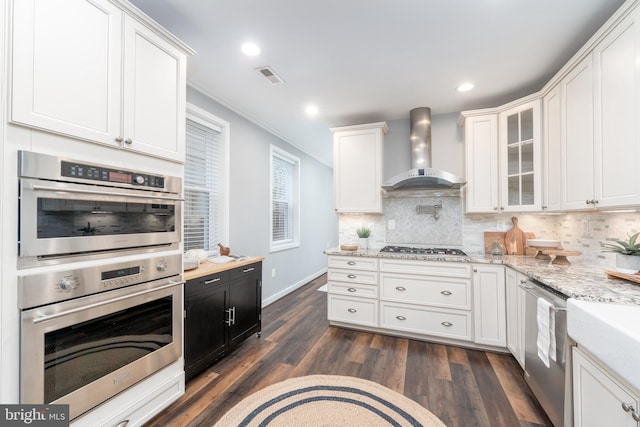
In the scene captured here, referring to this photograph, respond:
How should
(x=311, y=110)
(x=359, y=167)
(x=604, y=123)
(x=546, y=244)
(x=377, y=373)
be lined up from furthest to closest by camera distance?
1. (x=359, y=167)
2. (x=311, y=110)
3. (x=546, y=244)
4. (x=377, y=373)
5. (x=604, y=123)

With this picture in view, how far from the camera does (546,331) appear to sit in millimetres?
1587

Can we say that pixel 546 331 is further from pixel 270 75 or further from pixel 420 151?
pixel 270 75

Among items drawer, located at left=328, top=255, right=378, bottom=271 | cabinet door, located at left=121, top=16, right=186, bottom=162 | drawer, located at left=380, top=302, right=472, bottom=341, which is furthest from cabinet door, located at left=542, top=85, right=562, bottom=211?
cabinet door, located at left=121, top=16, right=186, bottom=162

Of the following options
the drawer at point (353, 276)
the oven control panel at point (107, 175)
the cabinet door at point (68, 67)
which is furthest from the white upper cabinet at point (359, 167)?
the cabinet door at point (68, 67)

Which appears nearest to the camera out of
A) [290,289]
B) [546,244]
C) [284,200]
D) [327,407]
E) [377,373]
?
[327,407]

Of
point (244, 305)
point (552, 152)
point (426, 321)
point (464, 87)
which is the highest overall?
point (464, 87)

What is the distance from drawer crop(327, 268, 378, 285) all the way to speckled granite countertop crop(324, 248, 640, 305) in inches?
40.6

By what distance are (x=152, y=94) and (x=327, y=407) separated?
2.35m

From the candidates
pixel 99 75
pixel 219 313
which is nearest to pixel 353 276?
pixel 219 313

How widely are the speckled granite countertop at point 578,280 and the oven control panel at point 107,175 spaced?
2.52 metres

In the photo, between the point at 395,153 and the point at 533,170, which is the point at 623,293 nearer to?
the point at 533,170

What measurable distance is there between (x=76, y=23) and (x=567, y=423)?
3.21 metres

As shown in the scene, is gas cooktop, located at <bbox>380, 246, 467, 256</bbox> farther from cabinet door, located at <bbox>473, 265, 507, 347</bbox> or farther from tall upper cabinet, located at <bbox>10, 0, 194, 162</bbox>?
tall upper cabinet, located at <bbox>10, 0, 194, 162</bbox>

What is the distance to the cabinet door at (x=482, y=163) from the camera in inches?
111
